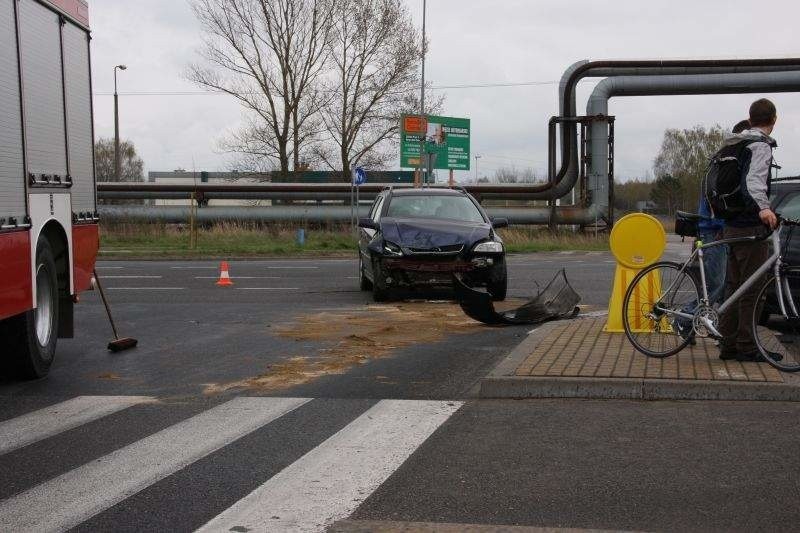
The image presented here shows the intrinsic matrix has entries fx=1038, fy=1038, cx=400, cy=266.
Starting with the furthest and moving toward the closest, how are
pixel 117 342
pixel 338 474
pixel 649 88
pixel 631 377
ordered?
pixel 649 88, pixel 117 342, pixel 631 377, pixel 338 474

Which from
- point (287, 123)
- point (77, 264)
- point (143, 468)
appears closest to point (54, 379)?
point (77, 264)

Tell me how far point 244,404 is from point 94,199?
3.83m

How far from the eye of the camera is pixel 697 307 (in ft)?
26.1

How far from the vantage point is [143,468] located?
5320 mm

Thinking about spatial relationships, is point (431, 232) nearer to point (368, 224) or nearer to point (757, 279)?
point (368, 224)

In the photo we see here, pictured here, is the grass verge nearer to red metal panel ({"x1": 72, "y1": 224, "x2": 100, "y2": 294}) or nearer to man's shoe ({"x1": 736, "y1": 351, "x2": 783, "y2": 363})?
red metal panel ({"x1": 72, "y1": 224, "x2": 100, "y2": 294})

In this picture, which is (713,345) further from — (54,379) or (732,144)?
(54,379)

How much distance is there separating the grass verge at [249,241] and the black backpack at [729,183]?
2239 cm

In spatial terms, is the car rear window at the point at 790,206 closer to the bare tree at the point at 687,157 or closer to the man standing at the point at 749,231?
the man standing at the point at 749,231

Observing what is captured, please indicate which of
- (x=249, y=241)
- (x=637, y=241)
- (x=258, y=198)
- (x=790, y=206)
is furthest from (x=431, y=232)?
(x=258, y=198)

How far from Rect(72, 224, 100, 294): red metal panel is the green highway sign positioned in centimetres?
2924

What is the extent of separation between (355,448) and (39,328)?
3.95 m

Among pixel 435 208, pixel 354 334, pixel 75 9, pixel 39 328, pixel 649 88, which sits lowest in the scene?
pixel 354 334

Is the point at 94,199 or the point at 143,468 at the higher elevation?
the point at 94,199
